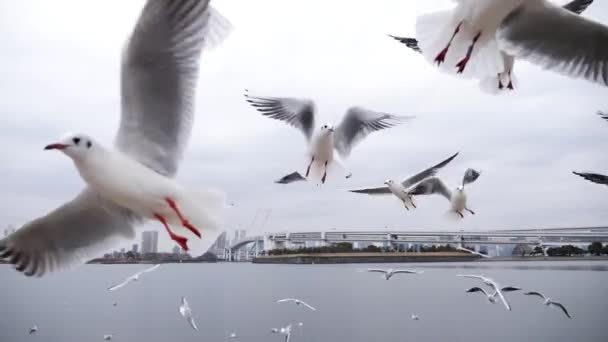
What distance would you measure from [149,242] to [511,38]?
44.2 inches

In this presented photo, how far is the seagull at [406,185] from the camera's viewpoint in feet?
6.36

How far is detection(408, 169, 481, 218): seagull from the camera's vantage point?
187 cm

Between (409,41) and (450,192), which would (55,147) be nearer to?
(409,41)

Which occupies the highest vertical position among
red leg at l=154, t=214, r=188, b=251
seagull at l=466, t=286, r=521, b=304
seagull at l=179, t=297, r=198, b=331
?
red leg at l=154, t=214, r=188, b=251

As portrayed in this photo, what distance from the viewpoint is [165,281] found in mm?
1926

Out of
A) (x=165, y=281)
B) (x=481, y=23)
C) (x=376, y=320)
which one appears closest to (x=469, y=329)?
(x=376, y=320)

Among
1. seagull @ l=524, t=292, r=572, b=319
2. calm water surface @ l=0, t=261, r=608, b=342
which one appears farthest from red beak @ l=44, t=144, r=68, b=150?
seagull @ l=524, t=292, r=572, b=319

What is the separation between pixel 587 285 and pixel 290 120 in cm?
133

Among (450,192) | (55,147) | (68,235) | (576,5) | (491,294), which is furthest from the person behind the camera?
(491,294)

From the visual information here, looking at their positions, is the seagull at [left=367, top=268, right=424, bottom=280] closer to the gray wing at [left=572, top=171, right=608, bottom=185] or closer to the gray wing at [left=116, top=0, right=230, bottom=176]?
the gray wing at [left=572, top=171, right=608, bottom=185]

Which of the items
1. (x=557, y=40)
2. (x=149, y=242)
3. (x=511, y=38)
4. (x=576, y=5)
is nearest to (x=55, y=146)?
(x=149, y=242)

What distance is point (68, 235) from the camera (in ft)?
3.88

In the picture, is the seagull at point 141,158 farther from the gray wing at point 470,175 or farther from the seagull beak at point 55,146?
the gray wing at point 470,175

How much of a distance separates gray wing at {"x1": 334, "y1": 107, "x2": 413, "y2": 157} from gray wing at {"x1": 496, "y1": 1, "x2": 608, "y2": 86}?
555 mm
